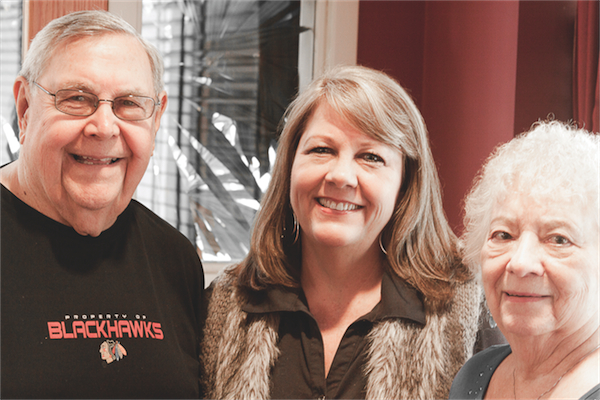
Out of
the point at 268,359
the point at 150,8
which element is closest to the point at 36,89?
the point at 268,359

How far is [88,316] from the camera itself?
1568 millimetres

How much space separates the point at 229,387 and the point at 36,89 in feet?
3.42

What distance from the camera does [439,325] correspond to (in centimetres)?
169

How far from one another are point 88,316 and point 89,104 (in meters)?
0.60

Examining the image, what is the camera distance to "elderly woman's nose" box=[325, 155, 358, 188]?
1671mm

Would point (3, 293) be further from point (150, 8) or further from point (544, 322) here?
point (150, 8)

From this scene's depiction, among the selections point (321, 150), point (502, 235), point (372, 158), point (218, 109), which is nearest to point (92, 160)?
point (321, 150)

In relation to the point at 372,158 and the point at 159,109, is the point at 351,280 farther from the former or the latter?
the point at 159,109

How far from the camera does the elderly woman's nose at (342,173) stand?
5.48 feet

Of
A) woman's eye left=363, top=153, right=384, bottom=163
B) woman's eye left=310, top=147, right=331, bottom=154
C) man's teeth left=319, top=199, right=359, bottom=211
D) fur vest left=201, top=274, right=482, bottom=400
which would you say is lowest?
fur vest left=201, top=274, right=482, bottom=400

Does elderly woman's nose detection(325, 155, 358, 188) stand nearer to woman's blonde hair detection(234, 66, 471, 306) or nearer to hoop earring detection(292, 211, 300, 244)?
woman's blonde hair detection(234, 66, 471, 306)

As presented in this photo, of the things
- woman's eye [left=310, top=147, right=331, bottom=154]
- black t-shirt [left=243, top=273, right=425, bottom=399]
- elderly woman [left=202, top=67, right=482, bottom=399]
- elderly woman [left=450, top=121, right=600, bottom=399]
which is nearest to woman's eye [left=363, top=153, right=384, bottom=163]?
elderly woman [left=202, top=67, right=482, bottom=399]

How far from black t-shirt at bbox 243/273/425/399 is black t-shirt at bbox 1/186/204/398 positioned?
0.29 m

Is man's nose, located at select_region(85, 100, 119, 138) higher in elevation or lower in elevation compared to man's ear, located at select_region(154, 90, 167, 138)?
lower
